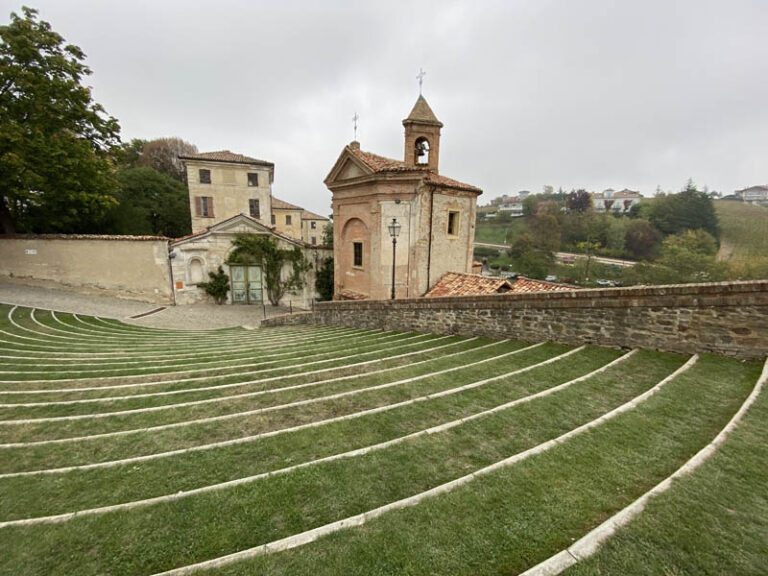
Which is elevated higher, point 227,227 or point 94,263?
point 227,227

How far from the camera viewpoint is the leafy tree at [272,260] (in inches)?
838

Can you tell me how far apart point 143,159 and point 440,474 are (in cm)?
5102

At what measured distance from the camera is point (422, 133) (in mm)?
16703

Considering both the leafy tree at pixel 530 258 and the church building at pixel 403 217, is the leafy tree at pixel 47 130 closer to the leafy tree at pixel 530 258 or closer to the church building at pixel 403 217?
the church building at pixel 403 217

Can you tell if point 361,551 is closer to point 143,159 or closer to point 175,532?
point 175,532

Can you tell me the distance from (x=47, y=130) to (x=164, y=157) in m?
29.0

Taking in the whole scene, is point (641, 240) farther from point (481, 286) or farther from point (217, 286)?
point (217, 286)

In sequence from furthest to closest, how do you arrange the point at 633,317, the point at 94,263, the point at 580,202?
the point at 580,202 → the point at 94,263 → the point at 633,317

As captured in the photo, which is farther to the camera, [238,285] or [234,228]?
[238,285]

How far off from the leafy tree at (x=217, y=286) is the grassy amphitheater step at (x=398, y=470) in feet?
50.5

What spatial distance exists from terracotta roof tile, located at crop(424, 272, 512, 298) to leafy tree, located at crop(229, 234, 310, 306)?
10.2 metres

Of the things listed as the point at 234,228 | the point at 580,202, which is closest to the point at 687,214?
the point at 580,202

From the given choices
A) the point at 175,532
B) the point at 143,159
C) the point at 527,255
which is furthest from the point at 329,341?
the point at 527,255

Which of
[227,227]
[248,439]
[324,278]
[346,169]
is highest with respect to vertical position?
[346,169]
